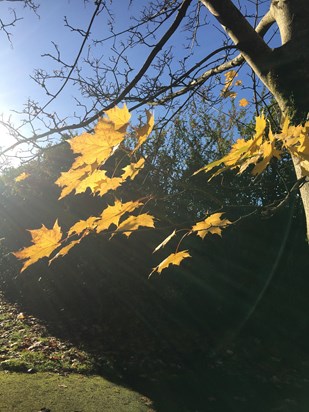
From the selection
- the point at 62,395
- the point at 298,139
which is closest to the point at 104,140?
the point at 298,139

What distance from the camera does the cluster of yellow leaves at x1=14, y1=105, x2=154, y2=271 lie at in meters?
1.36

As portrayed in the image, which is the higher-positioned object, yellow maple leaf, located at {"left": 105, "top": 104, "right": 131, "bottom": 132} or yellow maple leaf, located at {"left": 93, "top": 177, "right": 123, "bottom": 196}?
yellow maple leaf, located at {"left": 105, "top": 104, "right": 131, "bottom": 132}

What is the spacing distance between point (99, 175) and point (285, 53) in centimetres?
122

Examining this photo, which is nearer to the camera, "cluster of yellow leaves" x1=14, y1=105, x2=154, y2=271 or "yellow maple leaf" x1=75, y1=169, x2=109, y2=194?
"cluster of yellow leaves" x1=14, y1=105, x2=154, y2=271

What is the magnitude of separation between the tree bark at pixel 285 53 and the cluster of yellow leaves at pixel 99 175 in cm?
86

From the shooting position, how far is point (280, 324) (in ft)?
21.7

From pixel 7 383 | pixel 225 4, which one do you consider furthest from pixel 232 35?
pixel 7 383

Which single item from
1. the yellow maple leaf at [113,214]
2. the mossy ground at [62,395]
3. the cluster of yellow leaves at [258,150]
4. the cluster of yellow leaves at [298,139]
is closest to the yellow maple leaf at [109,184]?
the yellow maple leaf at [113,214]

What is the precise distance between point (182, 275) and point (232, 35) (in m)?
5.25

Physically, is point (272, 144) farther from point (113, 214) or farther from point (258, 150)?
point (113, 214)

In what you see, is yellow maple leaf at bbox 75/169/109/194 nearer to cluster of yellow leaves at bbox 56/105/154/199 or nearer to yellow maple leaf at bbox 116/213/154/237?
cluster of yellow leaves at bbox 56/105/154/199

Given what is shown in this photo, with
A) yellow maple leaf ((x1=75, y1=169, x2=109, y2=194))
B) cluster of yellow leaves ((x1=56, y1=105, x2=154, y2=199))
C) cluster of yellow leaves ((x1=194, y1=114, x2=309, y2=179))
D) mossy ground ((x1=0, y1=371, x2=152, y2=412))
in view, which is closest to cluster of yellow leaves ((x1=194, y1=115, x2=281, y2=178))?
cluster of yellow leaves ((x1=194, y1=114, x2=309, y2=179))

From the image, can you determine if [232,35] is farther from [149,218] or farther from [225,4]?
[149,218]

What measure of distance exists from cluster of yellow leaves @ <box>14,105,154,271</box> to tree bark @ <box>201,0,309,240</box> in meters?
0.86
